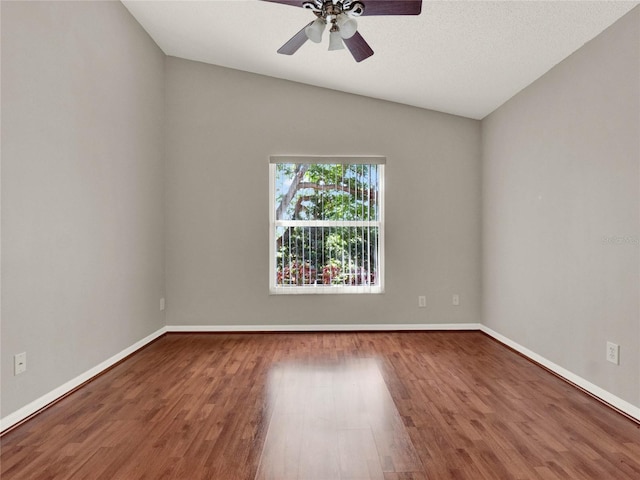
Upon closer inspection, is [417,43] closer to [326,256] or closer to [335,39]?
[335,39]

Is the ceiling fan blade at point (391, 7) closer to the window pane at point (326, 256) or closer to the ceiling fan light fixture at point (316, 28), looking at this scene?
the ceiling fan light fixture at point (316, 28)

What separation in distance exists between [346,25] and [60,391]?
307cm

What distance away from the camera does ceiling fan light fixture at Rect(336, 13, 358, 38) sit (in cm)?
230

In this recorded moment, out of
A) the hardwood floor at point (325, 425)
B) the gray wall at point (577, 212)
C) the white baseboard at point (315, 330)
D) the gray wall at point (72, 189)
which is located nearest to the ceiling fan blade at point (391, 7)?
the gray wall at point (577, 212)

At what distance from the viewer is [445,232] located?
462cm

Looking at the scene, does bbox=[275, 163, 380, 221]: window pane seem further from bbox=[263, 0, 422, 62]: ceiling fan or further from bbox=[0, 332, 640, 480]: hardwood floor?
bbox=[263, 0, 422, 62]: ceiling fan

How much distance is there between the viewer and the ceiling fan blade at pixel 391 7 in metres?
2.19

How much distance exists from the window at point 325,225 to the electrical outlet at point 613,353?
236 cm

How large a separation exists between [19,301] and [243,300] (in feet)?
7.97

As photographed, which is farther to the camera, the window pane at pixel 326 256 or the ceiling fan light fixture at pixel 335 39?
the window pane at pixel 326 256

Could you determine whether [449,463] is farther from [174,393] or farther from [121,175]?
[121,175]

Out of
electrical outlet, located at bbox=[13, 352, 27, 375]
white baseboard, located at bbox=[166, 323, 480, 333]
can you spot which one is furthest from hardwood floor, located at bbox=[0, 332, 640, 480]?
white baseboard, located at bbox=[166, 323, 480, 333]

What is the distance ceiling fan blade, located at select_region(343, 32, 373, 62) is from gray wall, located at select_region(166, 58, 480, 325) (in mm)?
1769

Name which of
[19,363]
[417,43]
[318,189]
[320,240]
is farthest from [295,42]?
[19,363]
